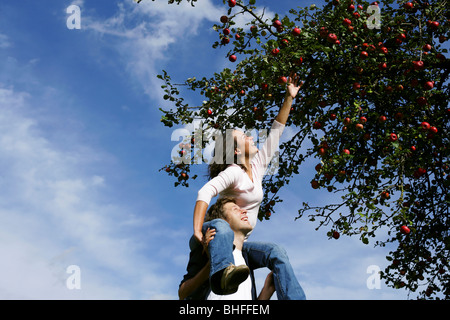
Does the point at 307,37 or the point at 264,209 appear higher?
the point at 307,37

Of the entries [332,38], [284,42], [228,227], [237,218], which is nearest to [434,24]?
[332,38]

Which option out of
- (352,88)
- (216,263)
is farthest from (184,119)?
(216,263)

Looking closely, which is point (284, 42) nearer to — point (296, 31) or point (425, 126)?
point (296, 31)

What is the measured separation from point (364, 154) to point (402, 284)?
8.94 ft

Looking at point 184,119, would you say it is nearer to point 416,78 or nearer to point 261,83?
point 261,83

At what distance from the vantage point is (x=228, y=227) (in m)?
3.08

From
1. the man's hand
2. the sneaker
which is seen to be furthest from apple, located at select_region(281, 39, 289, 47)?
the sneaker

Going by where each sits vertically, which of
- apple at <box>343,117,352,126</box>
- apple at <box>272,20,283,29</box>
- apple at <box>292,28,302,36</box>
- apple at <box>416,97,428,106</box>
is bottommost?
apple at <box>343,117,352,126</box>

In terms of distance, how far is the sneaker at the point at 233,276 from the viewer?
9.03ft

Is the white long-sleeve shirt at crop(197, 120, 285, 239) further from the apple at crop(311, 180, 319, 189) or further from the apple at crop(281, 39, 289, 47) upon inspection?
the apple at crop(311, 180, 319, 189)

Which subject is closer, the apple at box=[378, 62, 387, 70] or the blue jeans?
the blue jeans

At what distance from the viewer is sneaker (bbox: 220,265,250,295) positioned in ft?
9.03

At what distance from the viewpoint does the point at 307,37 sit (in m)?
5.60
